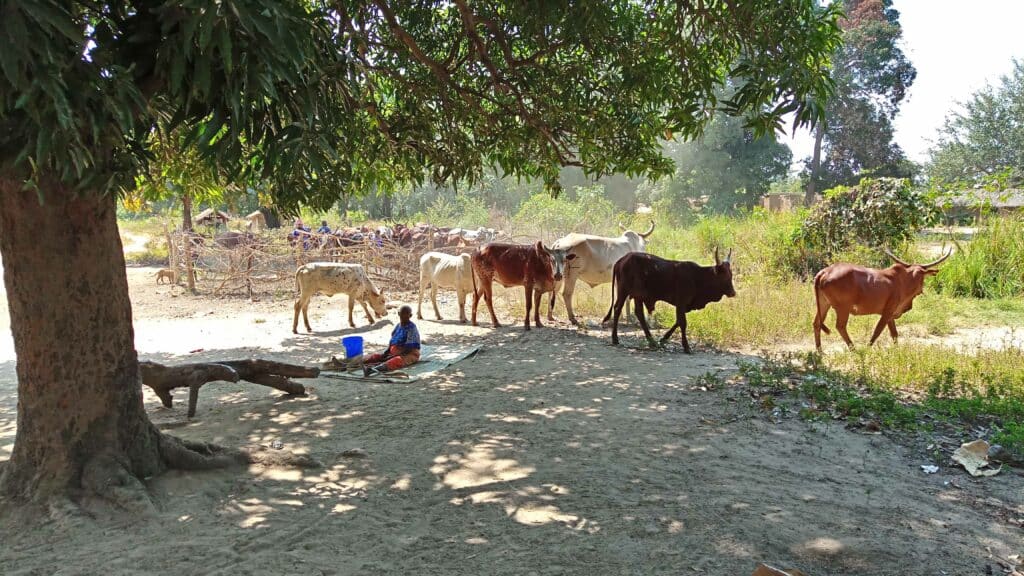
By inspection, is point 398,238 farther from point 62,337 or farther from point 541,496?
point 541,496

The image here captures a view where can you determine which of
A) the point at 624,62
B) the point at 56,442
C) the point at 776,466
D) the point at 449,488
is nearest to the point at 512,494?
the point at 449,488

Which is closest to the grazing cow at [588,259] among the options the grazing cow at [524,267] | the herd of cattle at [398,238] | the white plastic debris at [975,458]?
the grazing cow at [524,267]

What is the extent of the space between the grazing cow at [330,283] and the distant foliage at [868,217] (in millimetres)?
9117

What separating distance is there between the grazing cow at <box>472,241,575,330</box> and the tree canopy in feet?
9.47

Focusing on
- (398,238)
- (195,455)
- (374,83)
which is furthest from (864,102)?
(195,455)

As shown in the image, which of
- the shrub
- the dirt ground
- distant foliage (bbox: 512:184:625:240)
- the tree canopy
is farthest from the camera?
distant foliage (bbox: 512:184:625:240)

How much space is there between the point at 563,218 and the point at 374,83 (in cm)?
1865

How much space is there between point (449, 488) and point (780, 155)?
1265 inches

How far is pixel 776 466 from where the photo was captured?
15.5ft

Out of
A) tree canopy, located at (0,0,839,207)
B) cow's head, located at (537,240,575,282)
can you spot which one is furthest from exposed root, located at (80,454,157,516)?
cow's head, located at (537,240,575,282)

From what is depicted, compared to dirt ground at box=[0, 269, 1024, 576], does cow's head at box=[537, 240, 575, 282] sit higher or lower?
higher

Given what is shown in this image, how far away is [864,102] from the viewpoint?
29.9 meters

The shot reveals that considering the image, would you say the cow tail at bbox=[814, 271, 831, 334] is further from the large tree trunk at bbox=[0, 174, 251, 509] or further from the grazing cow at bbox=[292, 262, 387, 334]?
the large tree trunk at bbox=[0, 174, 251, 509]

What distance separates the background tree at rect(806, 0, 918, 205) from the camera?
93.6 feet
